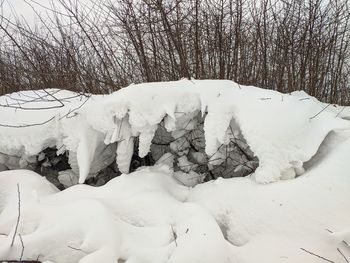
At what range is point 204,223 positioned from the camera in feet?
8.52

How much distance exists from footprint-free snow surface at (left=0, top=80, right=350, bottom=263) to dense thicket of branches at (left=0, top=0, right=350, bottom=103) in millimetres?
2253

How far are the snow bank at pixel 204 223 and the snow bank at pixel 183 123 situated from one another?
177 mm

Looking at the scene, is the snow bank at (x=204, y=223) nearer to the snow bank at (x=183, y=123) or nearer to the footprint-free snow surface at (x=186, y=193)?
the footprint-free snow surface at (x=186, y=193)

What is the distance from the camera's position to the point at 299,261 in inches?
92.3

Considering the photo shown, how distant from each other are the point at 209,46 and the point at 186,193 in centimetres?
320

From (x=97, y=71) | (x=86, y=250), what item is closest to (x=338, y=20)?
→ (x=97, y=71)

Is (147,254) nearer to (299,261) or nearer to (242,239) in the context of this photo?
(242,239)

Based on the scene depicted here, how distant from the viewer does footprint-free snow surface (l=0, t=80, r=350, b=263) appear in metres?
2.47

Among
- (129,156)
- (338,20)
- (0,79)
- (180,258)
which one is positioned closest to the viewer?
(180,258)

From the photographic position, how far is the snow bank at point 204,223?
7.93ft

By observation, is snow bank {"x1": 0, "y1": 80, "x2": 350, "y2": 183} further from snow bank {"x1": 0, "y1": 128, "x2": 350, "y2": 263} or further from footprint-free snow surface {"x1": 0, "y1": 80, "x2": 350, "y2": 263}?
snow bank {"x1": 0, "y1": 128, "x2": 350, "y2": 263}

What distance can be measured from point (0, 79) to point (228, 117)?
549 cm

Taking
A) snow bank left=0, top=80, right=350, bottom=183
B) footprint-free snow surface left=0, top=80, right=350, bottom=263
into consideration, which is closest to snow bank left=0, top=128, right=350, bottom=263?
footprint-free snow surface left=0, top=80, right=350, bottom=263

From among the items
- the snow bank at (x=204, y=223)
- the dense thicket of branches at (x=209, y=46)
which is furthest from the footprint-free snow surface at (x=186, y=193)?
the dense thicket of branches at (x=209, y=46)
